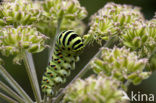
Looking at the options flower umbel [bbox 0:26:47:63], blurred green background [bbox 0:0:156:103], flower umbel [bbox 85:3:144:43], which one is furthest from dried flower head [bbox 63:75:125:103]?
blurred green background [bbox 0:0:156:103]

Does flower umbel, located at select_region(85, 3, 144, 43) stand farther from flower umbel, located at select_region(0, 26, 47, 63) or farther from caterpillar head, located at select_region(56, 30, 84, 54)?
flower umbel, located at select_region(0, 26, 47, 63)

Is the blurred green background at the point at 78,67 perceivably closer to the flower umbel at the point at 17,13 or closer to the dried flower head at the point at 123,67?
the flower umbel at the point at 17,13

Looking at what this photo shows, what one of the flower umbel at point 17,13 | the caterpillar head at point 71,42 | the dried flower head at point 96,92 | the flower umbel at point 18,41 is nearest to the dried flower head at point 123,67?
the dried flower head at point 96,92

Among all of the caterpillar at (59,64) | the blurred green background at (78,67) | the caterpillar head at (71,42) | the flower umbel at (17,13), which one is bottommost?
the blurred green background at (78,67)

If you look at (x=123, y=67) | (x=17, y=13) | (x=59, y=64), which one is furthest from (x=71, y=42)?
(x=17, y=13)

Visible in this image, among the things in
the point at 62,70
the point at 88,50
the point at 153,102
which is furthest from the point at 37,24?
the point at 153,102
